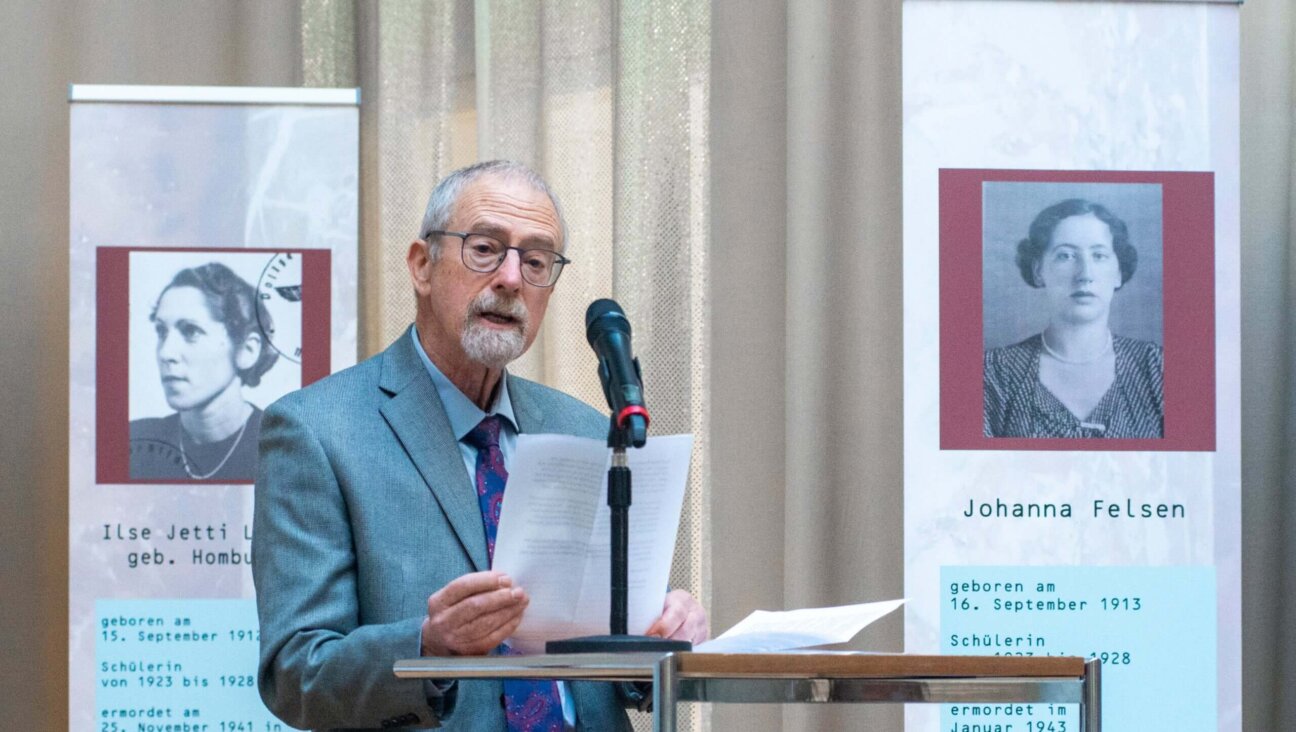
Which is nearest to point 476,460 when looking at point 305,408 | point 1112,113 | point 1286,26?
point 305,408

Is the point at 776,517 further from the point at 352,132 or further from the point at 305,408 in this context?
the point at 305,408

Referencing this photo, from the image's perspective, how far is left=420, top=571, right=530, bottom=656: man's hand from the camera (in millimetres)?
1852

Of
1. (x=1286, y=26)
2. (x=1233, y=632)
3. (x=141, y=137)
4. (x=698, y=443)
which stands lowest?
(x=1233, y=632)

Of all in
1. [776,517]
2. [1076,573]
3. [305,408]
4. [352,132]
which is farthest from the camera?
[776,517]

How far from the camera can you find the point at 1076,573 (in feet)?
11.1

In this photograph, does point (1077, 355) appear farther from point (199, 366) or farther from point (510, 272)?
point (199, 366)

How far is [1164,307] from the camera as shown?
11.2ft

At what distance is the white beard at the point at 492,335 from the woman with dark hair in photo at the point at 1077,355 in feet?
4.58

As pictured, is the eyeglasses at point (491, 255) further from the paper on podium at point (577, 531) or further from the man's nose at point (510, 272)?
the paper on podium at point (577, 531)

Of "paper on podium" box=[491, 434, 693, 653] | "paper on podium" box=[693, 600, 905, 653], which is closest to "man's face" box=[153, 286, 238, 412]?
"paper on podium" box=[491, 434, 693, 653]

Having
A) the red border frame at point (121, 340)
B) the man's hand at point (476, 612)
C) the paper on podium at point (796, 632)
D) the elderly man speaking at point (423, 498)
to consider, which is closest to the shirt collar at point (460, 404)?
the elderly man speaking at point (423, 498)

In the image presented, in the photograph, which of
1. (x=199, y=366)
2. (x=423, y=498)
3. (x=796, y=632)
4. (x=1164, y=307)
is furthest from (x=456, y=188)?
(x=1164, y=307)

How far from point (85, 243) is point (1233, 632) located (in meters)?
2.78

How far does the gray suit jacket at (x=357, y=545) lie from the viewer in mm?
2123
